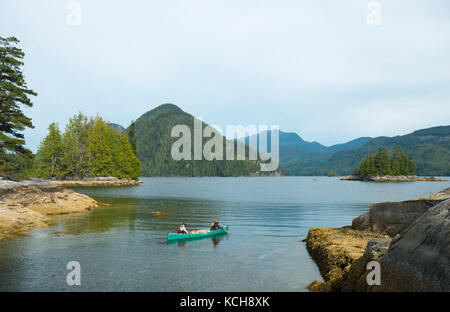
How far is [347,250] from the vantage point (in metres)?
18.3

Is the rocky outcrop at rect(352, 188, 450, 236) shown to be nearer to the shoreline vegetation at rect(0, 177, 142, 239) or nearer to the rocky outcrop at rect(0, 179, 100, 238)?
the shoreline vegetation at rect(0, 177, 142, 239)

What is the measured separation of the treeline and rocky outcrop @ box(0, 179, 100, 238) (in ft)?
254

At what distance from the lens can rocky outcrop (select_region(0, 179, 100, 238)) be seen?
1148 inches

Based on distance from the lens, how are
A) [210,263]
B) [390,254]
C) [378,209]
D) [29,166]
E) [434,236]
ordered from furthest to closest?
[29,166], [378,209], [210,263], [390,254], [434,236]

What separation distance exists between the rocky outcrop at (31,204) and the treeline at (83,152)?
7733 cm

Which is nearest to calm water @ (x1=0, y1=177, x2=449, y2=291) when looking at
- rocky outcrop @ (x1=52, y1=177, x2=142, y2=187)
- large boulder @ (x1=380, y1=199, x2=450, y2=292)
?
large boulder @ (x1=380, y1=199, x2=450, y2=292)

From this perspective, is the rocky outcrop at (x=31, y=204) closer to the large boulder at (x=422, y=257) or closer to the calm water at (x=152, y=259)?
the calm water at (x=152, y=259)

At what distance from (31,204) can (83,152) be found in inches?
3524

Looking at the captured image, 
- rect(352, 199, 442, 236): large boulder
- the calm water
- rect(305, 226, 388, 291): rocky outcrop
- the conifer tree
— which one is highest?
the conifer tree

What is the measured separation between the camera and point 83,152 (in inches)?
4875

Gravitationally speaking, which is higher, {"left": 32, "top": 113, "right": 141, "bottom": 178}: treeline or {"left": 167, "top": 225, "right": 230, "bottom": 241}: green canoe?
{"left": 32, "top": 113, "right": 141, "bottom": 178}: treeline
